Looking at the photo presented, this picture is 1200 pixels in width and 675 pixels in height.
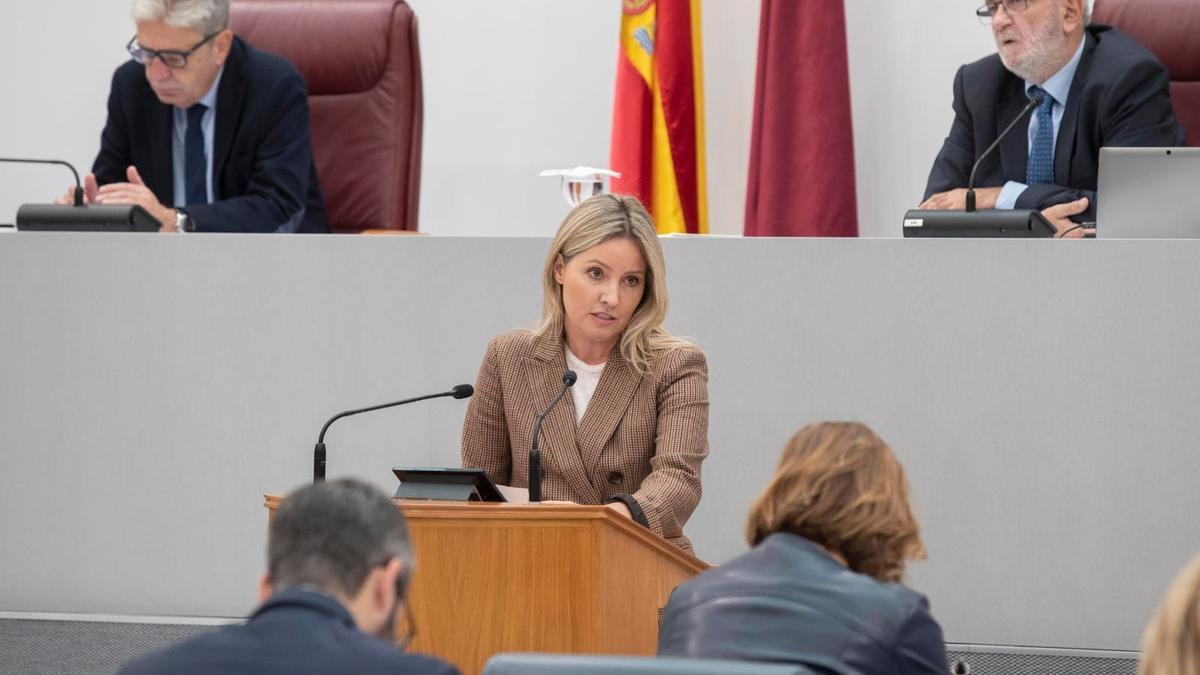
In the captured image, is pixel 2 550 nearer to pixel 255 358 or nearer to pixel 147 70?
pixel 255 358

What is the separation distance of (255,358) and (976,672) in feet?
5.64

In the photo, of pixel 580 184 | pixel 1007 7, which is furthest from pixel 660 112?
pixel 1007 7

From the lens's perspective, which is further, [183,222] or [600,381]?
[183,222]

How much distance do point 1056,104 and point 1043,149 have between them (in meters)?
0.14

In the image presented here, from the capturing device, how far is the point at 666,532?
125 inches

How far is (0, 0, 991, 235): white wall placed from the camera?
599cm

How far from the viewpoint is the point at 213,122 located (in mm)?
4770

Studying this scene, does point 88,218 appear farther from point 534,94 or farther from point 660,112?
point 534,94

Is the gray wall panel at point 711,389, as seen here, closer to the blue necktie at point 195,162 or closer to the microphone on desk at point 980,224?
the microphone on desk at point 980,224

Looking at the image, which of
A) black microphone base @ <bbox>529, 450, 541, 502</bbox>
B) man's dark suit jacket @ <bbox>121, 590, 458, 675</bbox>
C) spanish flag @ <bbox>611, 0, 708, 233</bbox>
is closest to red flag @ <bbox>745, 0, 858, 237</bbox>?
spanish flag @ <bbox>611, 0, 708, 233</bbox>

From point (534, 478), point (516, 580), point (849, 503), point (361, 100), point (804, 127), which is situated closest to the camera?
point (849, 503)

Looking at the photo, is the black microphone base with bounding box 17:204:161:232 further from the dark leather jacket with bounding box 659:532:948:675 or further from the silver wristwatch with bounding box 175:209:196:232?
the dark leather jacket with bounding box 659:532:948:675

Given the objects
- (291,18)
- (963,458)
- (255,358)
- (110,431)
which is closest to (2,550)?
(110,431)

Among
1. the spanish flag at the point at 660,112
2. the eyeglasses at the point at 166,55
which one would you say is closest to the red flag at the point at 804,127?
the spanish flag at the point at 660,112
